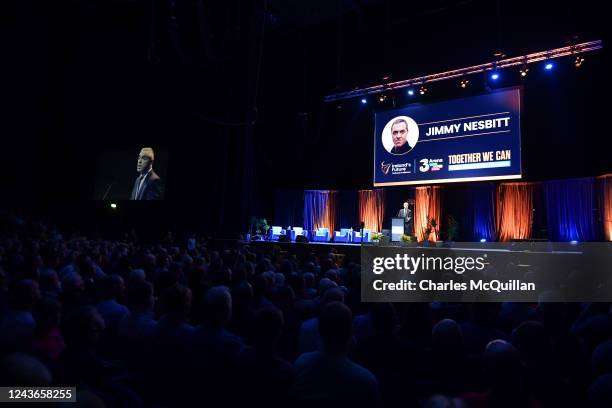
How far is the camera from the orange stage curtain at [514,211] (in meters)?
11.0

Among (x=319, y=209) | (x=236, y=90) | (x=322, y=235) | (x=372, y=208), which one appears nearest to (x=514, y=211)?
(x=372, y=208)

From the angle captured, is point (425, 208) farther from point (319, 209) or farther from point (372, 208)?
point (319, 209)

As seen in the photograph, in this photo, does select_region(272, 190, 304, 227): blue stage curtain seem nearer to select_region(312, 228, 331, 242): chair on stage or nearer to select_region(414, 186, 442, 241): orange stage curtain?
select_region(312, 228, 331, 242): chair on stage

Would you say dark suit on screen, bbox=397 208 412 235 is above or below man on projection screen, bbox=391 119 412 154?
below

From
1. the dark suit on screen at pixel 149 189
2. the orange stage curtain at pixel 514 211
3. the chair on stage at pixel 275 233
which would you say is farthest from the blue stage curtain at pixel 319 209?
the orange stage curtain at pixel 514 211

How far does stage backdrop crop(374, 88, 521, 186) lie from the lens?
9805mm

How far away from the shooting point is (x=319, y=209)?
15109 millimetres

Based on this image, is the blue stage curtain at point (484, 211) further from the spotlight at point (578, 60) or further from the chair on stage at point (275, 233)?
the chair on stage at point (275, 233)

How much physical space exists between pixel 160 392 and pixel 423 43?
38.5ft

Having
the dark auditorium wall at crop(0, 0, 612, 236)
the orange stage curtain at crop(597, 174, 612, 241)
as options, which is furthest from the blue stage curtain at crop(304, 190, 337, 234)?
the orange stage curtain at crop(597, 174, 612, 241)

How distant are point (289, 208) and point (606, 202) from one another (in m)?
9.53

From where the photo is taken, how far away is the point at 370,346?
234cm

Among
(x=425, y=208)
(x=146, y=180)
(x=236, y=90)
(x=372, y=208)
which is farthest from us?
(x=146, y=180)

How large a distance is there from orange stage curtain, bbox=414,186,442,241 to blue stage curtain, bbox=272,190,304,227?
423 cm
